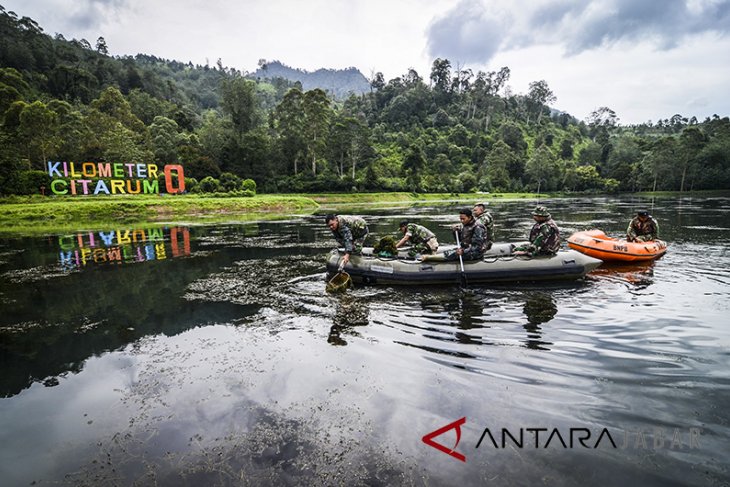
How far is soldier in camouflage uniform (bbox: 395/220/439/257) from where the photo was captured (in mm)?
12205

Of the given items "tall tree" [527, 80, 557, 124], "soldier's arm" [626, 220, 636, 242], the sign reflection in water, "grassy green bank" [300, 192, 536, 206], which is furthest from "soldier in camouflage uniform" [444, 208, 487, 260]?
"tall tree" [527, 80, 557, 124]

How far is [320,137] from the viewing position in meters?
69.0

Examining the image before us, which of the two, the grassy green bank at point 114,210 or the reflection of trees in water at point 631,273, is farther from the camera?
the grassy green bank at point 114,210

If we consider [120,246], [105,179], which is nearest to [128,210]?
[105,179]

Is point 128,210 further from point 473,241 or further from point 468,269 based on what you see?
point 468,269

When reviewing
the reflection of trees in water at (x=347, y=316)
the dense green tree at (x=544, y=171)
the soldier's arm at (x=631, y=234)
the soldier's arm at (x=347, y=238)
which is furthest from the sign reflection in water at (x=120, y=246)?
the dense green tree at (x=544, y=171)

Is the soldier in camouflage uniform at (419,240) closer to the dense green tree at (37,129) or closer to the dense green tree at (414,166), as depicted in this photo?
the dense green tree at (37,129)

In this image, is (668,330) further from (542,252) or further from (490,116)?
(490,116)

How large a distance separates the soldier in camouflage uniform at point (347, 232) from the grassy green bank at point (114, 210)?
1022 inches

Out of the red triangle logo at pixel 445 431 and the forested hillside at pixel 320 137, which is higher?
the forested hillside at pixel 320 137

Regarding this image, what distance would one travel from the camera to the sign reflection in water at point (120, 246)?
16.2m

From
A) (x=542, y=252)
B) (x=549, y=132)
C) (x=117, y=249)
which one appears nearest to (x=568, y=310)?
(x=542, y=252)

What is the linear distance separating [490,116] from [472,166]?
43.1 metres

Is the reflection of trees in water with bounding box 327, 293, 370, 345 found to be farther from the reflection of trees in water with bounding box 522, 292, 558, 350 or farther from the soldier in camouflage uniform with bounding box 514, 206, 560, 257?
the soldier in camouflage uniform with bounding box 514, 206, 560, 257
